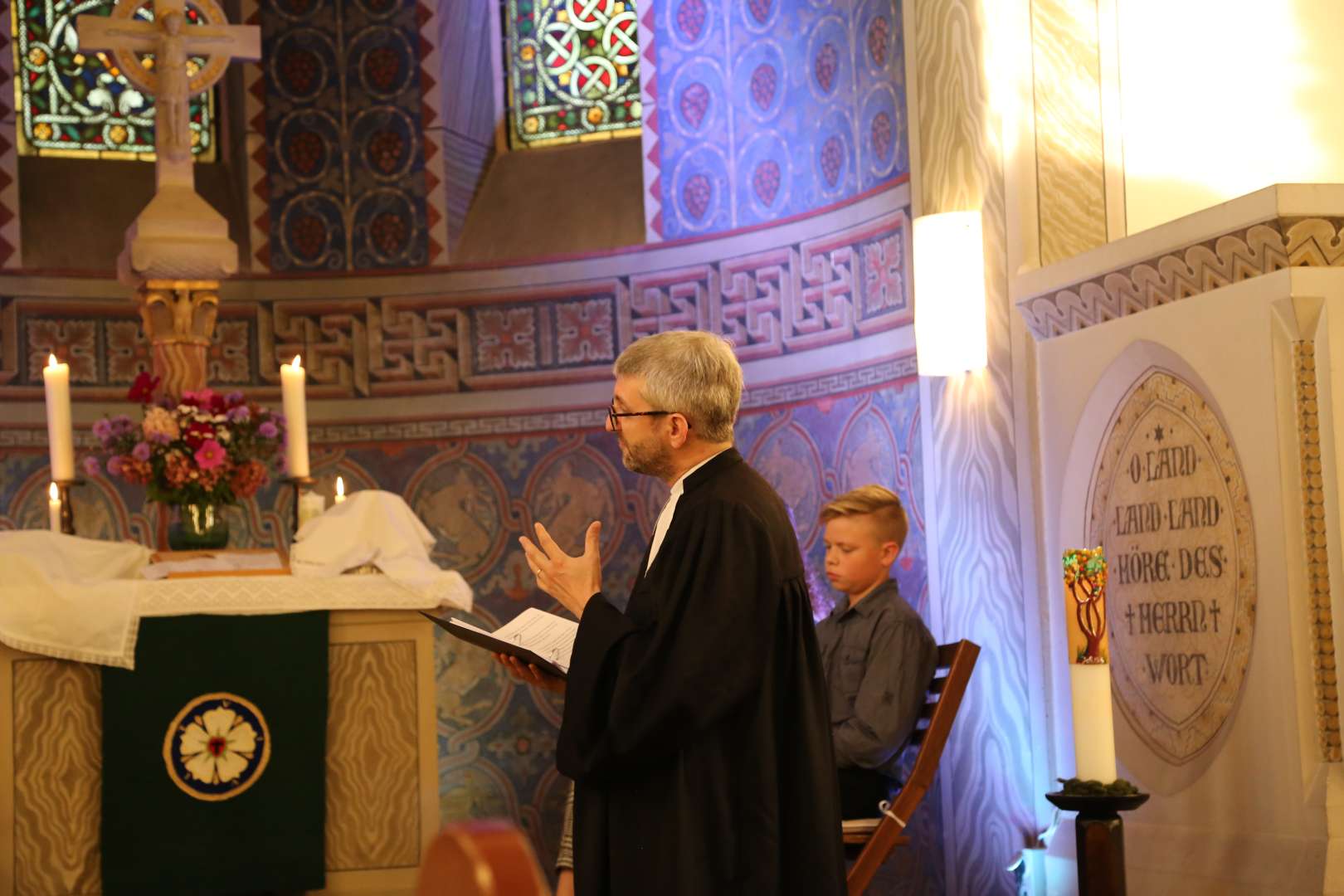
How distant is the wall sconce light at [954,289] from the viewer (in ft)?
17.2

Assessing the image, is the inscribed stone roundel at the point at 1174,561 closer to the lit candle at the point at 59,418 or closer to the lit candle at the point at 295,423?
the lit candle at the point at 295,423

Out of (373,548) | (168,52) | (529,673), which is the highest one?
(168,52)

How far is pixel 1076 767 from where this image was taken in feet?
12.7

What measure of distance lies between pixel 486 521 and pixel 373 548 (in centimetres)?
295

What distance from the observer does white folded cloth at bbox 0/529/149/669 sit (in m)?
4.32

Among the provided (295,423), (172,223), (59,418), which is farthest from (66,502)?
(172,223)

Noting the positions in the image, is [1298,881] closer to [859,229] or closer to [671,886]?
[671,886]

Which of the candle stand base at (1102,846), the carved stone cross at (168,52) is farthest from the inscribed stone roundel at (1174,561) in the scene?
the carved stone cross at (168,52)

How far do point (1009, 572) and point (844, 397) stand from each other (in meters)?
1.73

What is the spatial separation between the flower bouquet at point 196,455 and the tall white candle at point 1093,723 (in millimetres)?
2652

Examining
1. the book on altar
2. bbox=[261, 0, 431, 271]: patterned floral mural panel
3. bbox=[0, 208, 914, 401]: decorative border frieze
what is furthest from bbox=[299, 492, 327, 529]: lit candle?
bbox=[261, 0, 431, 271]: patterned floral mural panel

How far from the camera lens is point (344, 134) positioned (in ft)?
26.9

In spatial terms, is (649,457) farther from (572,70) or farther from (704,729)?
(572,70)

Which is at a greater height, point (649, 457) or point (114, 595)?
point (649, 457)
